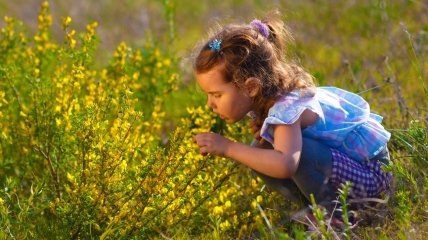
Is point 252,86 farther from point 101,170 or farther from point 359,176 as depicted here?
point 101,170

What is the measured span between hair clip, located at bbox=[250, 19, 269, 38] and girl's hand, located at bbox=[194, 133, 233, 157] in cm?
45

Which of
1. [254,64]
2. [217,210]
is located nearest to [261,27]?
[254,64]

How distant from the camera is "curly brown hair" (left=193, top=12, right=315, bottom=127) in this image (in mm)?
3414

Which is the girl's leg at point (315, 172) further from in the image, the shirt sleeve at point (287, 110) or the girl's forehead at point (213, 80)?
the girl's forehead at point (213, 80)

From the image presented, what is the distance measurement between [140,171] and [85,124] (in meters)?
0.26

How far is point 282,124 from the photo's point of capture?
330 cm

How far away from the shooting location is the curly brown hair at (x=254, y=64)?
11.2 feet

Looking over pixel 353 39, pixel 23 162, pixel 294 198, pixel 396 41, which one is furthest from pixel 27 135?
pixel 353 39

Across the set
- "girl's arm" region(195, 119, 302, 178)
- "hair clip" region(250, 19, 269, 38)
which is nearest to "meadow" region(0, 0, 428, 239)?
"girl's arm" region(195, 119, 302, 178)

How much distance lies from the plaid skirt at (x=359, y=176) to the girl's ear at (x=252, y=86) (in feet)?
1.21

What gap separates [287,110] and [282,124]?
0.06 m

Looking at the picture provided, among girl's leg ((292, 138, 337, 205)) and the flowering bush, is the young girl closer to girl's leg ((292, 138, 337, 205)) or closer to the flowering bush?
girl's leg ((292, 138, 337, 205))

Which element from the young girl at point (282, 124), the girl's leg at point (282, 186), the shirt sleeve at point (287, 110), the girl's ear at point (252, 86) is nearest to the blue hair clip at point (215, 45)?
the young girl at point (282, 124)

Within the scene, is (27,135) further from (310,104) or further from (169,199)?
(310,104)
